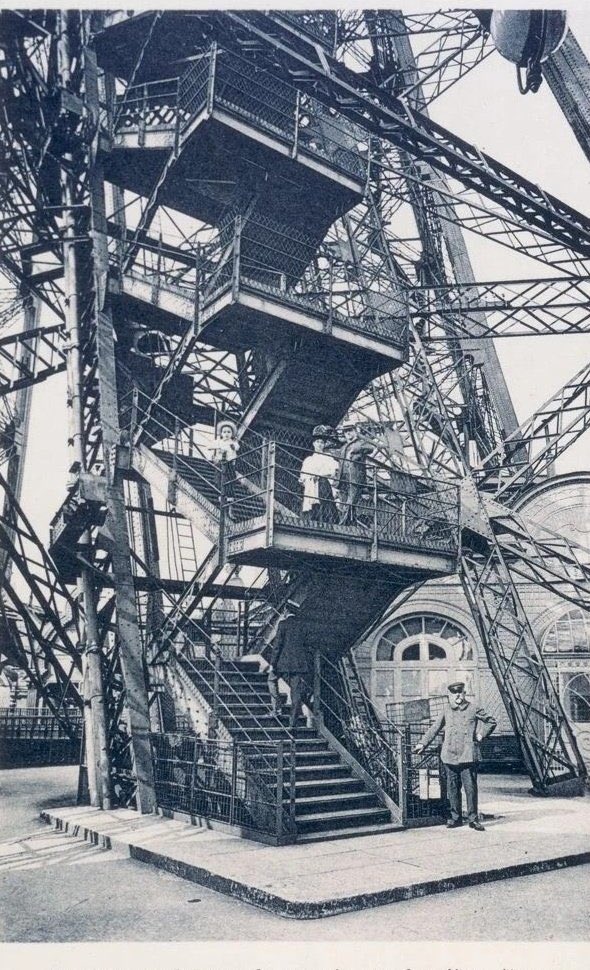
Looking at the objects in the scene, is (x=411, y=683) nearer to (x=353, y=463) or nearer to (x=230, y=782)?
(x=353, y=463)

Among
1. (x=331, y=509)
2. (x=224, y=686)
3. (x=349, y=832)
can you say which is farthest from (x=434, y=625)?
(x=349, y=832)

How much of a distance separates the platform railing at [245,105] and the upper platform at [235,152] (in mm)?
18

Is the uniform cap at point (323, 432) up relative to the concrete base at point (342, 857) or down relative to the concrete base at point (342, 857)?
up

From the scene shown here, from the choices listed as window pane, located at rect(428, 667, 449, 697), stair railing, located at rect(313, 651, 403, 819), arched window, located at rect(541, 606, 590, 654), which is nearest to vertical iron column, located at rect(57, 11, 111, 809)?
stair railing, located at rect(313, 651, 403, 819)

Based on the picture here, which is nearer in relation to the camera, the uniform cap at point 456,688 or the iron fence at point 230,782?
the iron fence at point 230,782

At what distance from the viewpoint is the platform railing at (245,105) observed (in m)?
11.6

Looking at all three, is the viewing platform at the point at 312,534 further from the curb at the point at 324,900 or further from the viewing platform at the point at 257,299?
the curb at the point at 324,900

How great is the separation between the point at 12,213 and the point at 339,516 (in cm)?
862

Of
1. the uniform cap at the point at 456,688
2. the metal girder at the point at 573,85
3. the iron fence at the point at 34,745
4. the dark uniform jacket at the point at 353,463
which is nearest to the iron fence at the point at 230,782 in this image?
the uniform cap at the point at 456,688

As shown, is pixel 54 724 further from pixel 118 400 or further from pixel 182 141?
pixel 182 141

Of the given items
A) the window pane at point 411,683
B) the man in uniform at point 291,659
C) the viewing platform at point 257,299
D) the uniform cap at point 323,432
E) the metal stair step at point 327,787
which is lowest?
the metal stair step at point 327,787

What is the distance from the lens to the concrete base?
5923 mm

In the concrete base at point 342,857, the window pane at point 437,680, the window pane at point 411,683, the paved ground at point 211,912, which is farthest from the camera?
the window pane at point 411,683

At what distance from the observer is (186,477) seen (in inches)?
450
